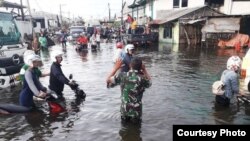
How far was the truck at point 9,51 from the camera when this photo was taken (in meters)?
10.6

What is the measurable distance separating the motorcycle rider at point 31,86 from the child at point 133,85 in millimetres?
2161

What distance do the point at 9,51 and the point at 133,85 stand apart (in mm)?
7211

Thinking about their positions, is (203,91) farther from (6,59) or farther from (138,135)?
(6,59)

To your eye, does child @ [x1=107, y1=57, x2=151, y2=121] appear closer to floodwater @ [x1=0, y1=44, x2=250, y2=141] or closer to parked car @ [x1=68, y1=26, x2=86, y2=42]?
floodwater @ [x1=0, y1=44, x2=250, y2=141]

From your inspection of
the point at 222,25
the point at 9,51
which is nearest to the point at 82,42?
the point at 222,25

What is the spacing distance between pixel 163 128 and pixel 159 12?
31597 mm

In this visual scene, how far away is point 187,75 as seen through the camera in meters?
12.9

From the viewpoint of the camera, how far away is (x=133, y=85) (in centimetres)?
586

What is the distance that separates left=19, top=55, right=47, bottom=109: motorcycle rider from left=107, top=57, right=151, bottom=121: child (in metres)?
2.16

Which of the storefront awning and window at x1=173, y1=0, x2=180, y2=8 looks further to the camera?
window at x1=173, y1=0, x2=180, y2=8

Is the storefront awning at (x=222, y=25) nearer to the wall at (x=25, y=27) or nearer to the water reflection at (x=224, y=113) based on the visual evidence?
the wall at (x=25, y=27)

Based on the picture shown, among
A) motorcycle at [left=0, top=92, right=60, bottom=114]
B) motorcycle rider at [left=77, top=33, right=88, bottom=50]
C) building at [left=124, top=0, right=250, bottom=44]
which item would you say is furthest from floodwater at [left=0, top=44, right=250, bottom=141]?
building at [left=124, top=0, right=250, bottom=44]

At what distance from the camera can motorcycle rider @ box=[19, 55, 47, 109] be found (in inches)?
276

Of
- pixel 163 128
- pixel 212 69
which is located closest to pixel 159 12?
pixel 212 69
